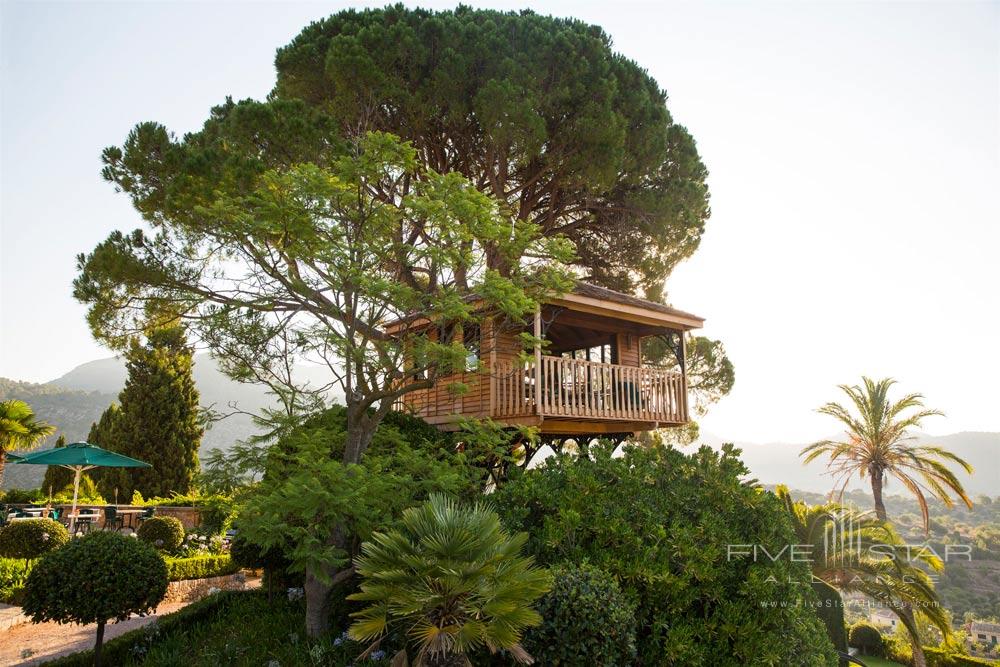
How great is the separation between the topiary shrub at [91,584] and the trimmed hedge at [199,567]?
15.8ft

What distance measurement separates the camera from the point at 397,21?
589 inches

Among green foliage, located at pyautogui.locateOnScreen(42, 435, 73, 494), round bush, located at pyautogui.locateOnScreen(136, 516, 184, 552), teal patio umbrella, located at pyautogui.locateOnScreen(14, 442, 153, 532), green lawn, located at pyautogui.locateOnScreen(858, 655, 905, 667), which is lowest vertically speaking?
green lawn, located at pyautogui.locateOnScreen(858, 655, 905, 667)

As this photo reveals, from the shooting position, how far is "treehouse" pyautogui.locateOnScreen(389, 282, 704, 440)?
37.9 feet

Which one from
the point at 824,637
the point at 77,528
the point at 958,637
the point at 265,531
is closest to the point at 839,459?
the point at 958,637

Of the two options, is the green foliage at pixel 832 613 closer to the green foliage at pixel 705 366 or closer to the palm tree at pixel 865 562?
the palm tree at pixel 865 562

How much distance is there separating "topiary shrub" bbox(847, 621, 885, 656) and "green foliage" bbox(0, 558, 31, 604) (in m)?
20.5

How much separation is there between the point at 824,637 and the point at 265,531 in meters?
5.86

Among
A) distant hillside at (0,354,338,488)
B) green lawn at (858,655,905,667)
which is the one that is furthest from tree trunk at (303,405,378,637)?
green lawn at (858,655,905,667)

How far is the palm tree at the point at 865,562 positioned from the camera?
12.6m

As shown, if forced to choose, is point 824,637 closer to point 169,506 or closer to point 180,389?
point 169,506

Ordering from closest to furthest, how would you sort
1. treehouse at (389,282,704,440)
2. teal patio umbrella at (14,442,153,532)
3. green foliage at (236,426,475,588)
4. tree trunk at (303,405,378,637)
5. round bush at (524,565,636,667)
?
1. round bush at (524,565,636,667)
2. green foliage at (236,426,475,588)
3. tree trunk at (303,405,378,637)
4. treehouse at (389,282,704,440)
5. teal patio umbrella at (14,442,153,532)

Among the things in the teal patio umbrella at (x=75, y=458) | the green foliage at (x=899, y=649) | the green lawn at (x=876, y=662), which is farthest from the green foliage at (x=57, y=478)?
the green foliage at (x=899, y=649)

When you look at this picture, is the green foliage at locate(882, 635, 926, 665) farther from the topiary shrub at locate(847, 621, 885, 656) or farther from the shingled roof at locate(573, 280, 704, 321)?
the shingled roof at locate(573, 280, 704, 321)

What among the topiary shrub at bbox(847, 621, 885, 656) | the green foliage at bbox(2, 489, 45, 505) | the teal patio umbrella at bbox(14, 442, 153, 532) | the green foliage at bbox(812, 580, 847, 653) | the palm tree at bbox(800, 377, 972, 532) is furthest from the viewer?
the palm tree at bbox(800, 377, 972, 532)
